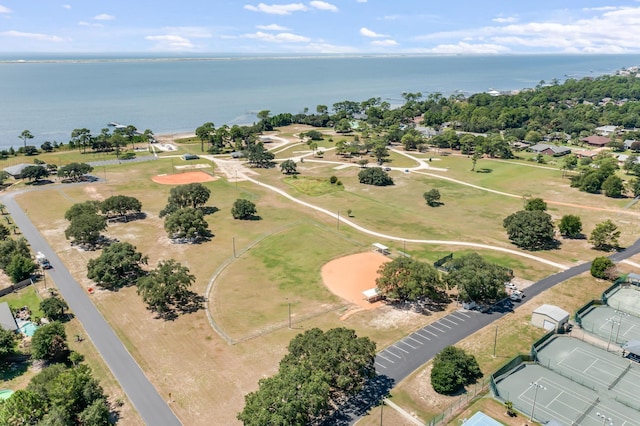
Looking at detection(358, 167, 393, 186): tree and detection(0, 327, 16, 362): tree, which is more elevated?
detection(358, 167, 393, 186): tree

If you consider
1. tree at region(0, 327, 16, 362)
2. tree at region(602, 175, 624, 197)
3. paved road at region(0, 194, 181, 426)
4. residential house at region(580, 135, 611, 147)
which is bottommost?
paved road at region(0, 194, 181, 426)

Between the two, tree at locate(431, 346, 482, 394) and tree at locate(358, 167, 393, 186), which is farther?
tree at locate(358, 167, 393, 186)

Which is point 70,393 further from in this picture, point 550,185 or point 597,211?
point 550,185

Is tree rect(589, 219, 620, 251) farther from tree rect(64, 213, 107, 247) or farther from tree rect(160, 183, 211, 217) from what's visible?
tree rect(64, 213, 107, 247)

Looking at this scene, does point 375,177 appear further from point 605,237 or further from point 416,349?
point 416,349

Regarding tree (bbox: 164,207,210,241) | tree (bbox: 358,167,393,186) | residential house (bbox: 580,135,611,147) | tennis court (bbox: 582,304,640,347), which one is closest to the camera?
tennis court (bbox: 582,304,640,347)

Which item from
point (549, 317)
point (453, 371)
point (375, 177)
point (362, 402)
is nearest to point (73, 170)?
point (375, 177)

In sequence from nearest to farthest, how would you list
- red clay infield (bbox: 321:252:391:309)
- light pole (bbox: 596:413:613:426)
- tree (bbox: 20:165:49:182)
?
1. light pole (bbox: 596:413:613:426)
2. red clay infield (bbox: 321:252:391:309)
3. tree (bbox: 20:165:49:182)

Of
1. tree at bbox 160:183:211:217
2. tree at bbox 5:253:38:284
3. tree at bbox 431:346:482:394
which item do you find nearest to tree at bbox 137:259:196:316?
tree at bbox 5:253:38:284

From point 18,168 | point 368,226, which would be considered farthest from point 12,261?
point 18,168
